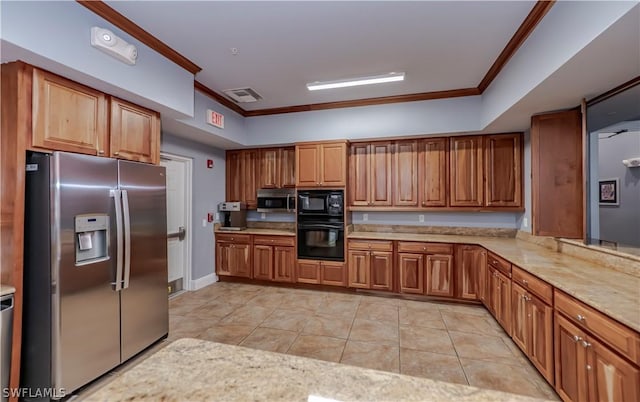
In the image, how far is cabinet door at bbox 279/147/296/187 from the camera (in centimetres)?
→ 478

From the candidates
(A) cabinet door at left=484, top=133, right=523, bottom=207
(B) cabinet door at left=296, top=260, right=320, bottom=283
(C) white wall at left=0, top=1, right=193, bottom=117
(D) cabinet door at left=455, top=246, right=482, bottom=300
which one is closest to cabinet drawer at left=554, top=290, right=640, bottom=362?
(D) cabinet door at left=455, top=246, right=482, bottom=300

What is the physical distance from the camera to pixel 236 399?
79cm

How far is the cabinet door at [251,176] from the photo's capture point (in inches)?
196

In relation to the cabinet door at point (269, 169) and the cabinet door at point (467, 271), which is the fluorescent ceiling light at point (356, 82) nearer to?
the cabinet door at point (269, 169)

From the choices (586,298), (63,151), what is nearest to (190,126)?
Answer: (63,151)

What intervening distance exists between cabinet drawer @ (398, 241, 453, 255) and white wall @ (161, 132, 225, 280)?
3.13m

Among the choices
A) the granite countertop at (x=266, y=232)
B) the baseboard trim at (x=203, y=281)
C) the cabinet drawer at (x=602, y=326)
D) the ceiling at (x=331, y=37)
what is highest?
the ceiling at (x=331, y=37)

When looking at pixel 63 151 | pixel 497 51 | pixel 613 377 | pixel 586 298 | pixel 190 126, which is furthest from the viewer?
pixel 190 126

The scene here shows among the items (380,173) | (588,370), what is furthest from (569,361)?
(380,173)

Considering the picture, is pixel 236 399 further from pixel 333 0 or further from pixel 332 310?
pixel 332 310

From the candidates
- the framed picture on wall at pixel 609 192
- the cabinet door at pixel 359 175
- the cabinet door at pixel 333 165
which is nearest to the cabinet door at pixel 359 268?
the cabinet door at pixel 359 175

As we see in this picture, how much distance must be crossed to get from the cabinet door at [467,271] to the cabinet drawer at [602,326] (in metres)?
→ 1.78

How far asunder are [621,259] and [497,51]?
6.88ft

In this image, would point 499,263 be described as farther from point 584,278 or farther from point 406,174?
point 406,174
